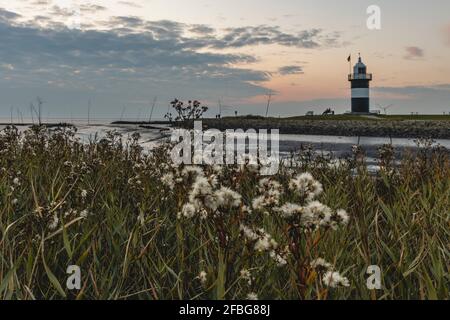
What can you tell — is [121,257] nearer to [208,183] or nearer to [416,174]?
[208,183]

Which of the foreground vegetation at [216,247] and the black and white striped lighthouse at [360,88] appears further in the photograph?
the black and white striped lighthouse at [360,88]

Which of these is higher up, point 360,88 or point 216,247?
point 360,88

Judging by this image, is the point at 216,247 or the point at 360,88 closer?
the point at 216,247

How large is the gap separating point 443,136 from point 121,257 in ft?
115

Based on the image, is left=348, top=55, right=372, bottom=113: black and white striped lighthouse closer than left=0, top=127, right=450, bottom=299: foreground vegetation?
No

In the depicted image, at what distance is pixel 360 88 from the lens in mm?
102938

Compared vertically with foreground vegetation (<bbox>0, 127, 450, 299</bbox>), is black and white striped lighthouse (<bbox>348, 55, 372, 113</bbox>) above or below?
above

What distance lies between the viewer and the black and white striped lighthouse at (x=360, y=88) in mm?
101750

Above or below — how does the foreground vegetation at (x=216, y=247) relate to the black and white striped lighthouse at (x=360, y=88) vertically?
below

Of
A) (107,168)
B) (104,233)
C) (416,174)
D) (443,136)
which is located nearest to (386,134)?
(443,136)

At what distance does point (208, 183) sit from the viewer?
137 inches

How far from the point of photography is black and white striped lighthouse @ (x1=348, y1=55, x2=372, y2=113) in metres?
102
